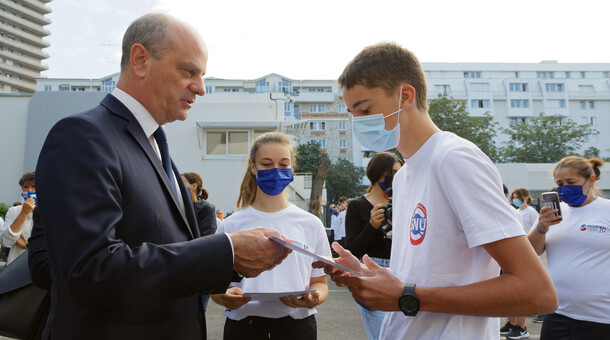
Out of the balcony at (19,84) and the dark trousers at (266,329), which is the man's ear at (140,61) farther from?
the balcony at (19,84)

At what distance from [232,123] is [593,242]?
786 inches

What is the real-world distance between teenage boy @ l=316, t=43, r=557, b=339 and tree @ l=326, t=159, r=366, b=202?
173 feet

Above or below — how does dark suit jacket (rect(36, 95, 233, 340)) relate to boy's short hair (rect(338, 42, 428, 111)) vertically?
below

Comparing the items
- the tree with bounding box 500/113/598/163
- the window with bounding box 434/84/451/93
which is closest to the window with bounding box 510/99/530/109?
the window with bounding box 434/84/451/93

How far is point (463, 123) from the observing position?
39.8 metres

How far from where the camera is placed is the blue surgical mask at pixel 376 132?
1984mm

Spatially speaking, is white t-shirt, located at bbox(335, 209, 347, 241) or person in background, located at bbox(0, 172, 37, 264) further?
Result: white t-shirt, located at bbox(335, 209, 347, 241)

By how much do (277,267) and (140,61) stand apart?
1.76 meters

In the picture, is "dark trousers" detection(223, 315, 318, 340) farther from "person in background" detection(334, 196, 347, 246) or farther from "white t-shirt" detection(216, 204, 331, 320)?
"person in background" detection(334, 196, 347, 246)

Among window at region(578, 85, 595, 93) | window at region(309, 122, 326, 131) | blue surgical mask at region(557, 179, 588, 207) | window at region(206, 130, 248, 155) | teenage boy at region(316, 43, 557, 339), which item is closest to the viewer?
teenage boy at region(316, 43, 557, 339)

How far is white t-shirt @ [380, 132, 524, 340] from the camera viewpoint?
1462 mm

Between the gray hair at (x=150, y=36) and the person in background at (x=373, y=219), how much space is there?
2.43 meters

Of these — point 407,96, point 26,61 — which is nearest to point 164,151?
point 407,96

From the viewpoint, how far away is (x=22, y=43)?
78.4 metres
